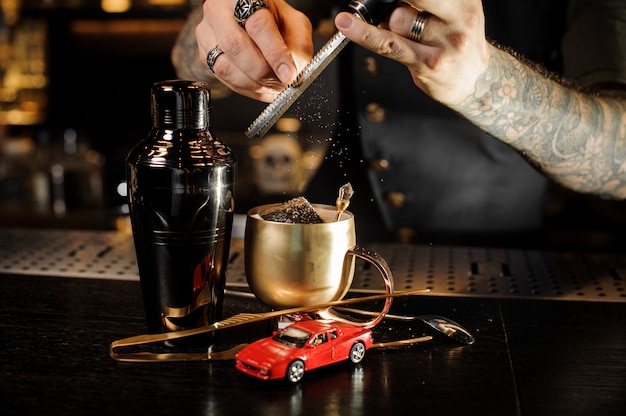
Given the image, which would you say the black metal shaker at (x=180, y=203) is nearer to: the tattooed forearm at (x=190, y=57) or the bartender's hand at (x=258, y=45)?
the bartender's hand at (x=258, y=45)

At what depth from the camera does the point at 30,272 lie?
1.31 meters

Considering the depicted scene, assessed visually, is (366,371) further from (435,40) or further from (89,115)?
(89,115)

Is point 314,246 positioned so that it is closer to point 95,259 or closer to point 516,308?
point 516,308

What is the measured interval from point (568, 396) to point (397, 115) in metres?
1.40

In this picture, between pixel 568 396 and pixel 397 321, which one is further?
pixel 397 321

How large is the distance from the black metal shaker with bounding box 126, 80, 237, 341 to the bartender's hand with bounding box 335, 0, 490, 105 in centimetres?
22

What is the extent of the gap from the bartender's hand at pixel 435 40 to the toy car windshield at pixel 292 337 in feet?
1.22

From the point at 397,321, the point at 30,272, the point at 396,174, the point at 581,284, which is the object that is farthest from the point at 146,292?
the point at 396,174

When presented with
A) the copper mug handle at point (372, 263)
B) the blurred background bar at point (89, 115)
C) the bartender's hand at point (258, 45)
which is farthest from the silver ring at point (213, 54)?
the blurred background bar at point (89, 115)

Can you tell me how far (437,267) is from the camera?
1.38 meters

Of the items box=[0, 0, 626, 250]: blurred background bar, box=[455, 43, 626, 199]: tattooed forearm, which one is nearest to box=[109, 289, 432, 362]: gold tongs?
box=[455, 43, 626, 199]: tattooed forearm

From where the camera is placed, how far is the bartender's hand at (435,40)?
3.07 feet

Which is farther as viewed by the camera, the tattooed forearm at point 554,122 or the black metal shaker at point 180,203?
the tattooed forearm at point 554,122

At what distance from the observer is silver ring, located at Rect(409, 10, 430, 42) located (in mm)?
980
